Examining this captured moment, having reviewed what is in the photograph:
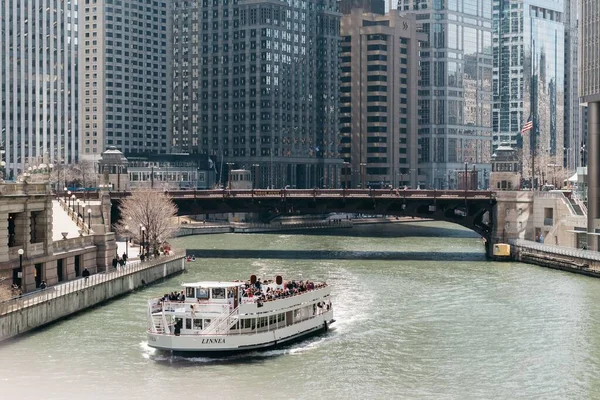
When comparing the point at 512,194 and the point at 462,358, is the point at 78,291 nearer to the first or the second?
the point at 462,358

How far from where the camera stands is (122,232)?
510 feet

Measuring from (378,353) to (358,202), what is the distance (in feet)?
276

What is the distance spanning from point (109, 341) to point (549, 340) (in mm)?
31942

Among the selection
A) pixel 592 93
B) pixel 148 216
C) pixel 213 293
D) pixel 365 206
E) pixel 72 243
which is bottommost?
pixel 213 293

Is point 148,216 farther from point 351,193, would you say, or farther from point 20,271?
point 20,271

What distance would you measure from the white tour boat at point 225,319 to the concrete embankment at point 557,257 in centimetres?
5226

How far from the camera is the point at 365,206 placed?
164m

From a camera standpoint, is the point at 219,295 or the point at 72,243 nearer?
the point at 219,295


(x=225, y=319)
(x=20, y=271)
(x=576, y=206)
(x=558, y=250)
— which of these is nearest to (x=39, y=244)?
(x=20, y=271)

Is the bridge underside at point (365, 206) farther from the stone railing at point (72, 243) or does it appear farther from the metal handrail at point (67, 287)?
the stone railing at point (72, 243)

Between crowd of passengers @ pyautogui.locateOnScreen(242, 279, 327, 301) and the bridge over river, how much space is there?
71.6m

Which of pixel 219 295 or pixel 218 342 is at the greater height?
pixel 219 295

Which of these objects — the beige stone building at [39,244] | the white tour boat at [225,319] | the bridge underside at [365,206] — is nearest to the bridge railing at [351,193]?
the bridge underside at [365,206]

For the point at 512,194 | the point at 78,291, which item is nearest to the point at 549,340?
the point at 78,291
